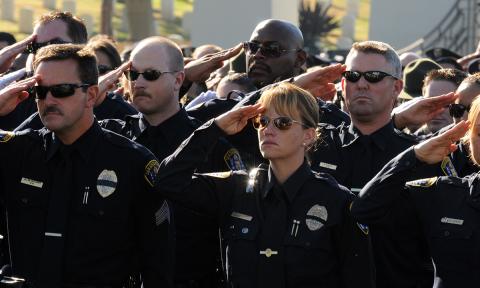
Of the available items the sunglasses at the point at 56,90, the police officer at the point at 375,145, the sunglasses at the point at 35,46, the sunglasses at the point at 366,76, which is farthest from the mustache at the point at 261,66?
the sunglasses at the point at 56,90

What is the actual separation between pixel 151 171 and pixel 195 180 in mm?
315

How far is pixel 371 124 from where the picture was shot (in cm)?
684

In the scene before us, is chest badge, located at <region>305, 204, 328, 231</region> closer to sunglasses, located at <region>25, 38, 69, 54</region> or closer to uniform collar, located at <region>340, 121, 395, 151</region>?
uniform collar, located at <region>340, 121, 395, 151</region>

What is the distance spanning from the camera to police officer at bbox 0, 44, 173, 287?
5.66 metres

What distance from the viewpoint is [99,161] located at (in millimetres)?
5828

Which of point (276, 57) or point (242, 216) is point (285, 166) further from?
point (276, 57)

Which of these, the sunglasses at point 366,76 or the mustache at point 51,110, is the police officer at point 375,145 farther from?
the mustache at point 51,110

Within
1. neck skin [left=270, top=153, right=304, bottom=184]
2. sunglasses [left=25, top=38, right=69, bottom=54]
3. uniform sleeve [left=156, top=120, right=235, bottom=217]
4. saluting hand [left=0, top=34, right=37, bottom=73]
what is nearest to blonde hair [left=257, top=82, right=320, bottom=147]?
neck skin [left=270, top=153, right=304, bottom=184]

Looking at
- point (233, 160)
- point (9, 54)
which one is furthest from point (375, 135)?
point (9, 54)

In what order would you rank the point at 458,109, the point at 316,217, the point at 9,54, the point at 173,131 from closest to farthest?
1. the point at 316,217
2. the point at 173,131
3. the point at 9,54
4. the point at 458,109

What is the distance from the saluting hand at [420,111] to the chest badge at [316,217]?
1401 mm

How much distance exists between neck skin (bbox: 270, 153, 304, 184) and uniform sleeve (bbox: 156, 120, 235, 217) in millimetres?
232

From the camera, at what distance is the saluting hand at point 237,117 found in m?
5.57

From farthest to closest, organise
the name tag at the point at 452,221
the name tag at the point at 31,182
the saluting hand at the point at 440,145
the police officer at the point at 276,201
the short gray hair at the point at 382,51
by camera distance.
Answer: the short gray hair at the point at 382,51, the name tag at the point at 31,182, the name tag at the point at 452,221, the police officer at the point at 276,201, the saluting hand at the point at 440,145
